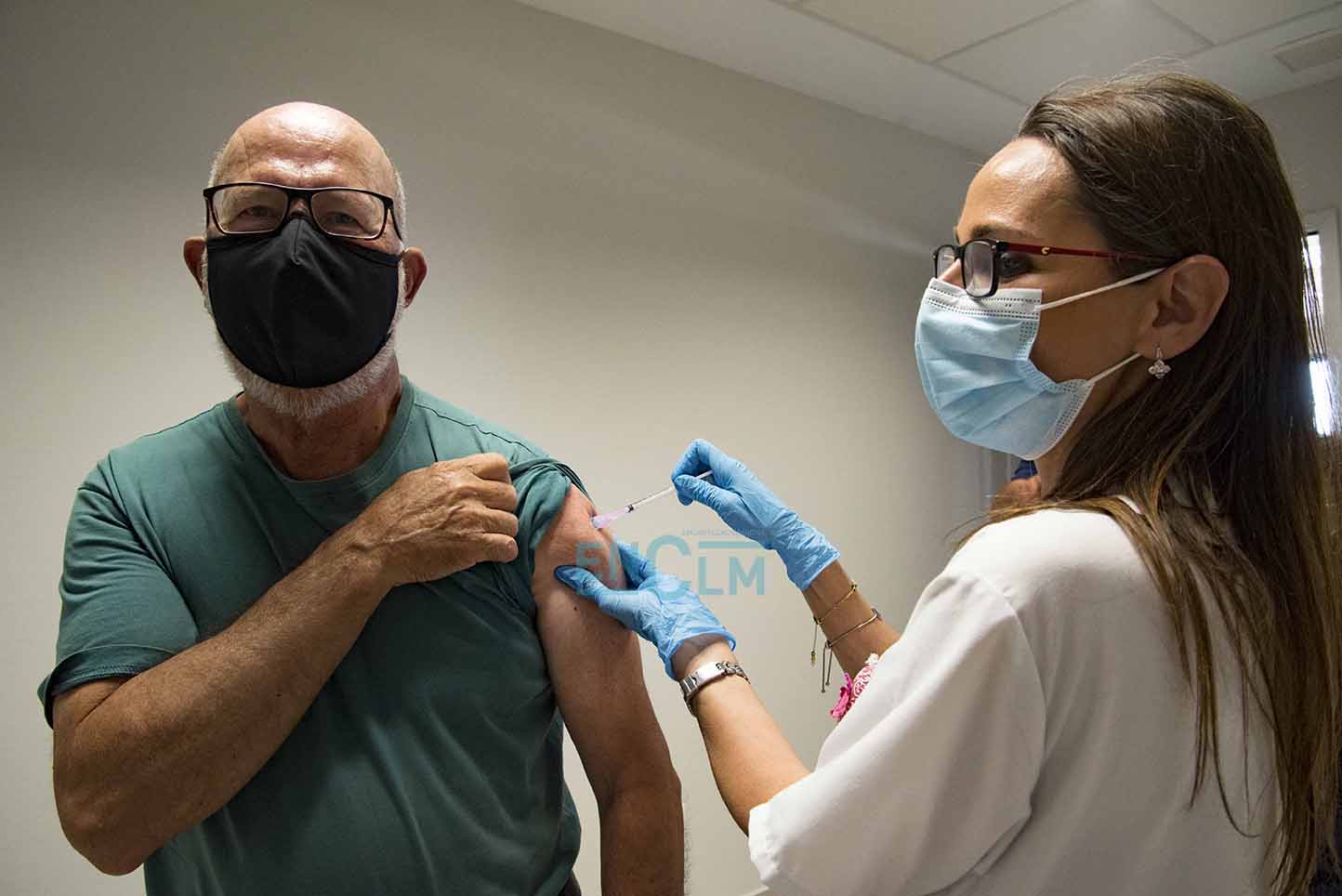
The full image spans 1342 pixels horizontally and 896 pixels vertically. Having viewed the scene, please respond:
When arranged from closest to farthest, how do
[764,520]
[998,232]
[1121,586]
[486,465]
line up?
1. [1121,586]
2. [998,232]
3. [486,465]
4. [764,520]

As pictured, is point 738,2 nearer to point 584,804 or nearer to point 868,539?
point 868,539

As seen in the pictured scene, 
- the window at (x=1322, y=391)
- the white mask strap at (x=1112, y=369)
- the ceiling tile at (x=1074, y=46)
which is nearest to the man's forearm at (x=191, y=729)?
the white mask strap at (x=1112, y=369)

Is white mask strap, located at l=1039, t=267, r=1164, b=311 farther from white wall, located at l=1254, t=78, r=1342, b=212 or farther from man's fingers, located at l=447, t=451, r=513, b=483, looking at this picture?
white wall, located at l=1254, t=78, r=1342, b=212

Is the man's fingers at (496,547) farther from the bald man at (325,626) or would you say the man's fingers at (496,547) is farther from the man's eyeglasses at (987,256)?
the man's eyeglasses at (987,256)

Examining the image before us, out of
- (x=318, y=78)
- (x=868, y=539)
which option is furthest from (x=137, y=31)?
(x=868, y=539)

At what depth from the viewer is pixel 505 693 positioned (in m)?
1.25

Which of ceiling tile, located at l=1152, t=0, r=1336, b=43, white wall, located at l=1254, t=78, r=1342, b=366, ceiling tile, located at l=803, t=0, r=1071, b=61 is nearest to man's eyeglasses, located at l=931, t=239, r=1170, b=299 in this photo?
ceiling tile, located at l=803, t=0, r=1071, b=61

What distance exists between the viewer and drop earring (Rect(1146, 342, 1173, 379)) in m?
0.97

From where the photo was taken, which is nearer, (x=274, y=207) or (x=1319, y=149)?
(x=274, y=207)

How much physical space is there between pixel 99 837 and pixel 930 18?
309cm

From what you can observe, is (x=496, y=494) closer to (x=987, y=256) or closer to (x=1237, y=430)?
(x=987, y=256)

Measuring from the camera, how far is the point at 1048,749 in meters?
0.83

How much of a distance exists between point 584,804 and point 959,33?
113 inches

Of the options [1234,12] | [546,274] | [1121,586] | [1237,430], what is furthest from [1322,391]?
[1234,12]
